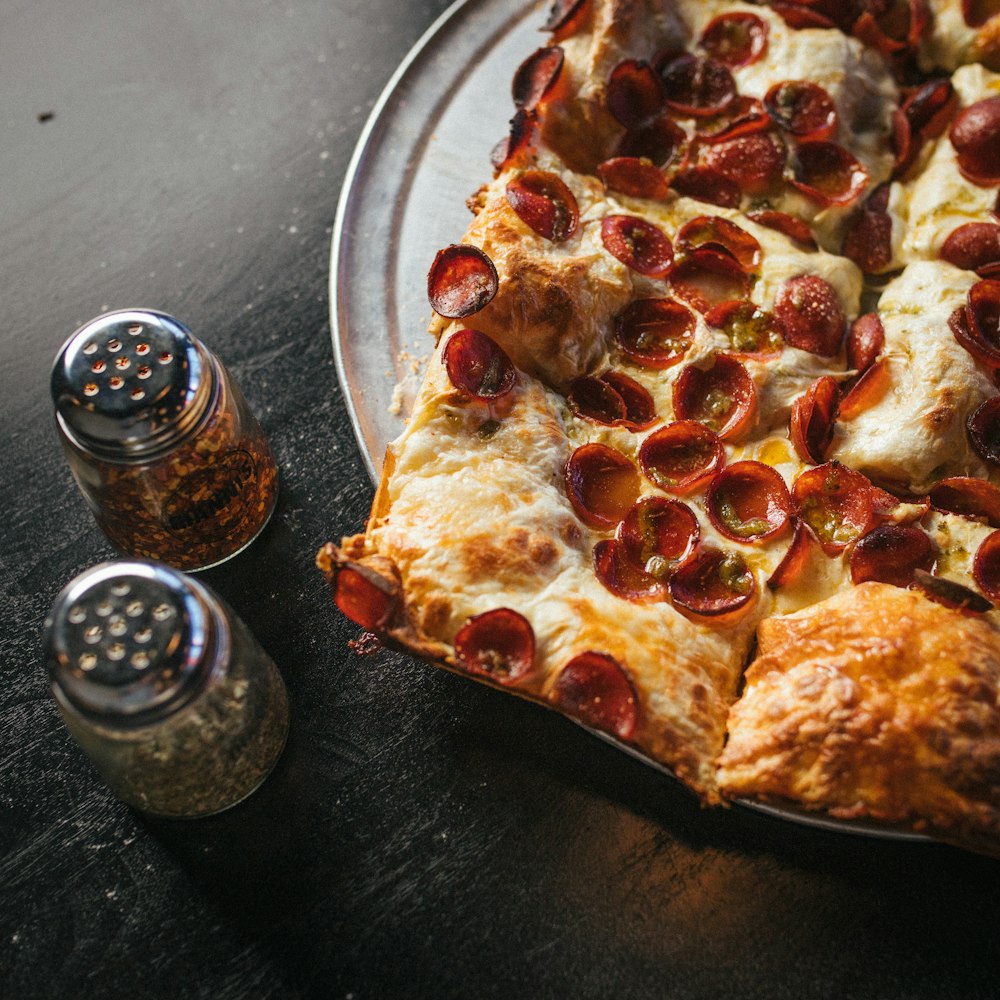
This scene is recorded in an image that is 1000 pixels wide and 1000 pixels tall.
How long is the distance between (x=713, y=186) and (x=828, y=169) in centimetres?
43

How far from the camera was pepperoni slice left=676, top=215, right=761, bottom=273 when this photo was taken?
11.5 feet

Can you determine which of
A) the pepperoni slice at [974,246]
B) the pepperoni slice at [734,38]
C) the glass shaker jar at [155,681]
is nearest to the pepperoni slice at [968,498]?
the pepperoni slice at [974,246]

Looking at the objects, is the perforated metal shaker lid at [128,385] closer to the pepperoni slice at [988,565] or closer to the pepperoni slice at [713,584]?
the pepperoni slice at [713,584]

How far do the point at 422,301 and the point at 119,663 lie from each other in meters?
1.91

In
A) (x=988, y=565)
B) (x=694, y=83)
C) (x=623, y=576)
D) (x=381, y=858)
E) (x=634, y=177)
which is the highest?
(x=694, y=83)

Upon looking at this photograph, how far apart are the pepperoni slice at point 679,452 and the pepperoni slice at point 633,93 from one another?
1347 mm

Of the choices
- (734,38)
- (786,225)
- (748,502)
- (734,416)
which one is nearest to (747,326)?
(734,416)

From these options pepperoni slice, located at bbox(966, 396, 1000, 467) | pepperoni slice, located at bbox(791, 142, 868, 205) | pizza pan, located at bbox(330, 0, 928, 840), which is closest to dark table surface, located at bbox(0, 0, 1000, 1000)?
pizza pan, located at bbox(330, 0, 928, 840)

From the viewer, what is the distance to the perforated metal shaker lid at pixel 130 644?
8.03 ft

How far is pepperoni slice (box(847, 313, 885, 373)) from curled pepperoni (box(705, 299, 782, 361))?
0.86 feet

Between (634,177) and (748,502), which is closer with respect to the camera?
(748,502)

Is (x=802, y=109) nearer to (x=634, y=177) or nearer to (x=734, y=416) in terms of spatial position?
(x=634, y=177)

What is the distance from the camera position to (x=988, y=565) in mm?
2910

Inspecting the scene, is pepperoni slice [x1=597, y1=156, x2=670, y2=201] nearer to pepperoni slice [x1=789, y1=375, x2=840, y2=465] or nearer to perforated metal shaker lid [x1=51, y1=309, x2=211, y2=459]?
pepperoni slice [x1=789, y1=375, x2=840, y2=465]
